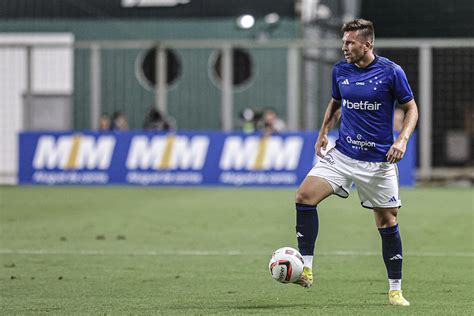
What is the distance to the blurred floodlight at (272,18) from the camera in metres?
31.2

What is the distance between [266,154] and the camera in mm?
25109

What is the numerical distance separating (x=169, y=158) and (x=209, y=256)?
1274 centimetres

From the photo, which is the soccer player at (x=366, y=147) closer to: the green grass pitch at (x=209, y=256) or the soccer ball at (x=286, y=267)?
the soccer ball at (x=286, y=267)

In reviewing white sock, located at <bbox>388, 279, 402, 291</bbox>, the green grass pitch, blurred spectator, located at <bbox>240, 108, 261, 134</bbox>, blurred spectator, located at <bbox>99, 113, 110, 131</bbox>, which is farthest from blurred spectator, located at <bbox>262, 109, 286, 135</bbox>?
white sock, located at <bbox>388, 279, 402, 291</bbox>

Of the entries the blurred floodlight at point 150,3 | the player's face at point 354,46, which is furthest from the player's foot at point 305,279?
the blurred floodlight at point 150,3

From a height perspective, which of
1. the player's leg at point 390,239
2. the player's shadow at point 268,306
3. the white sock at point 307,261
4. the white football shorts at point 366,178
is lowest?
the player's shadow at point 268,306

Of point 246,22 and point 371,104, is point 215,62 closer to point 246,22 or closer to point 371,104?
point 246,22

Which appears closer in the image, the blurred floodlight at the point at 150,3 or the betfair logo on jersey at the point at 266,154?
the betfair logo on jersey at the point at 266,154

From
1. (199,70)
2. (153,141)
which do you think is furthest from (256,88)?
(153,141)

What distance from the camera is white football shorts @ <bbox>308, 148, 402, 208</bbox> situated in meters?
9.21

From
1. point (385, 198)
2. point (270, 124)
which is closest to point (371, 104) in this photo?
point (385, 198)

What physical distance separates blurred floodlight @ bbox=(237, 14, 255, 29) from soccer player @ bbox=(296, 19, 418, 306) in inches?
880

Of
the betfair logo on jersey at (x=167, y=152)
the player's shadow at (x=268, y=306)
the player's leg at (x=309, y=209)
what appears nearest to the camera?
the player's shadow at (x=268, y=306)

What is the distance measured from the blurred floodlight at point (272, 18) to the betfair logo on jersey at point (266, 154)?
6728 mm
